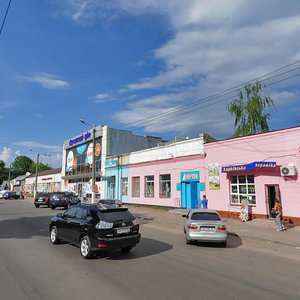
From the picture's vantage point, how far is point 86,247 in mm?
9430

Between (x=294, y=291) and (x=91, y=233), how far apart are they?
18.3 ft

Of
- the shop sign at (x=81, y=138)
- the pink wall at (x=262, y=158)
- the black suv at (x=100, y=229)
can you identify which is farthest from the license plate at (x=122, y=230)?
the shop sign at (x=81, y=138)

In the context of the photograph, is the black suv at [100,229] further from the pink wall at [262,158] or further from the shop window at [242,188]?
the shop window at [242,188]

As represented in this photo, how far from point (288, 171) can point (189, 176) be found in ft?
29.2

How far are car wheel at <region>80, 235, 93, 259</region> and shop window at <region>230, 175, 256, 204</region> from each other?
46.4 feet

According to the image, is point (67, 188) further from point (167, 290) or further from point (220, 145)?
point (167, 290)

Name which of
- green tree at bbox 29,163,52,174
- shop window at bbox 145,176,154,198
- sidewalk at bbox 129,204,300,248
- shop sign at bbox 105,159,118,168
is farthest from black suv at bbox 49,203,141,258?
green tree at bbox 29,163,52,174

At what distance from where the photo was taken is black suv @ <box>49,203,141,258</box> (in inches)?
364

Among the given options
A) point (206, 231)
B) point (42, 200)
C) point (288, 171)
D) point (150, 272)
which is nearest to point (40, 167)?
point (42, 200)

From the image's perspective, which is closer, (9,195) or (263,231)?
(263,231)

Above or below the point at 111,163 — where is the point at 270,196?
below

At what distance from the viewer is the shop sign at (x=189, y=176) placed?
25.2 metres

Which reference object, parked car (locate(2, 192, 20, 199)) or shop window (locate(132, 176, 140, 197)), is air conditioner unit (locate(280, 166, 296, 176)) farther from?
parked car (locate(2, 192, 20, 199))

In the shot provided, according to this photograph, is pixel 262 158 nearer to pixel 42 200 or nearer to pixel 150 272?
pixel 150 272
